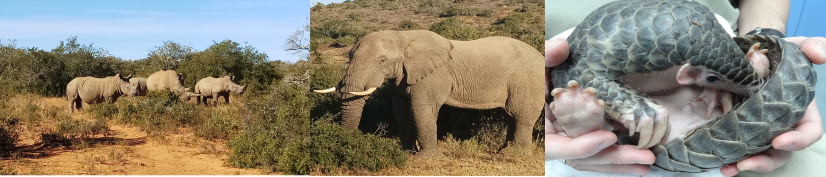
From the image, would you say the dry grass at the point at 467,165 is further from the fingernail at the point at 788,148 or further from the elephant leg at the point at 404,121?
the fingernail at the point at 788,148

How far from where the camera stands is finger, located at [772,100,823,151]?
84.6 inches

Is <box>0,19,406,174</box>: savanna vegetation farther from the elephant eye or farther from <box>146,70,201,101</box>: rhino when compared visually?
the elephant eye

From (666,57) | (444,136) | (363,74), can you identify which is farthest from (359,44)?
(666,57)

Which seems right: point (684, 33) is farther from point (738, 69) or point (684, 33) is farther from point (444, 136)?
point (444, 136)

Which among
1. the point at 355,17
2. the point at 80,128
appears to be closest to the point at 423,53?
the point at 355,17

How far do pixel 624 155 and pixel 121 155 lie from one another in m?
4.71

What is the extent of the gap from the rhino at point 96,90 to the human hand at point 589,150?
4.46m

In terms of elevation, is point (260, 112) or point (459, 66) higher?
point (459, 66)

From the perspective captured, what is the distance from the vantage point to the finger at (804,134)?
2148 millimetres

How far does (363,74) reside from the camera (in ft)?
13.9

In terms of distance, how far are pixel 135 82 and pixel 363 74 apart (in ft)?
8.70

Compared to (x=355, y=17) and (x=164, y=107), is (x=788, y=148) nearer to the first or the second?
(x=355, y=17)

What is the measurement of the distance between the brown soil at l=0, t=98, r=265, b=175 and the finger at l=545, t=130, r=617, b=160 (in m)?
3.70

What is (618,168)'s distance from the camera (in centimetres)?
236
